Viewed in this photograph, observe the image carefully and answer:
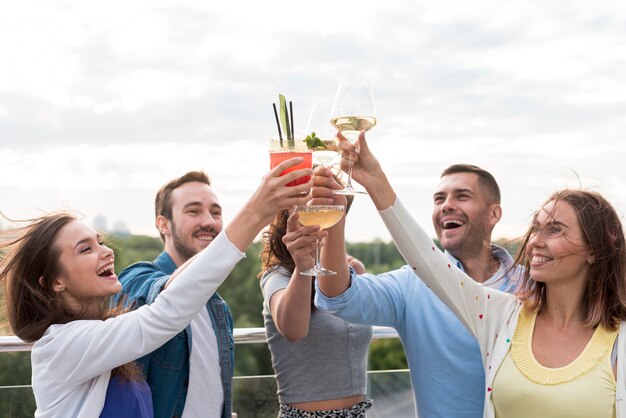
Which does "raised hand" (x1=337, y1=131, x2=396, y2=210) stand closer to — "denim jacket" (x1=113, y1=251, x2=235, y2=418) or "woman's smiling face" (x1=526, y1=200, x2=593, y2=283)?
"woman's smiling face" (x1=526, y1=200, x2=593, y2=283)

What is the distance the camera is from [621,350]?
264cm

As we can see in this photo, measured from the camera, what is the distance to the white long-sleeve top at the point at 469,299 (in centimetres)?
267

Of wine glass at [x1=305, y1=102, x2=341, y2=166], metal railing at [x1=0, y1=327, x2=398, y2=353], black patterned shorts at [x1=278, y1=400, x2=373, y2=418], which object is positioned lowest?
black patterned shorts at [x1=278, y1=400, x2=373, y2=418]

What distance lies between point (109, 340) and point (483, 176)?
218 centimetres

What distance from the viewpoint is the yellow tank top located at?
2555 millimetres

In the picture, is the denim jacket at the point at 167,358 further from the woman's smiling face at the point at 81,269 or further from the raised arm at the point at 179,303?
the raised arm at the point at 179,303

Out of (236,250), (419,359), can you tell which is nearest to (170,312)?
(236,250)

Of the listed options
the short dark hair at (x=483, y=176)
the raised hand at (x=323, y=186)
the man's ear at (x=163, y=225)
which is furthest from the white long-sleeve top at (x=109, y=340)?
the short dark hair at (x=483, y=176)

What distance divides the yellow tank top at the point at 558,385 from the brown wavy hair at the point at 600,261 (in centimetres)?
11

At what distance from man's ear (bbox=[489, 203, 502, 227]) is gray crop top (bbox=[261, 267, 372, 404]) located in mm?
965

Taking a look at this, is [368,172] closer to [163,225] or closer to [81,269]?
[81,269]

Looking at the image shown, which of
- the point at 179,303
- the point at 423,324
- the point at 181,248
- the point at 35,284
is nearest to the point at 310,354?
the point at 423,324

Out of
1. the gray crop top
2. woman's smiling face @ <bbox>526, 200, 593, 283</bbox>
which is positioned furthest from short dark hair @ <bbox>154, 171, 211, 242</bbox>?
woman's smiling face @ <bbox>526, 200, 593, 283</bbox>

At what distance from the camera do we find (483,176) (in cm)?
392
